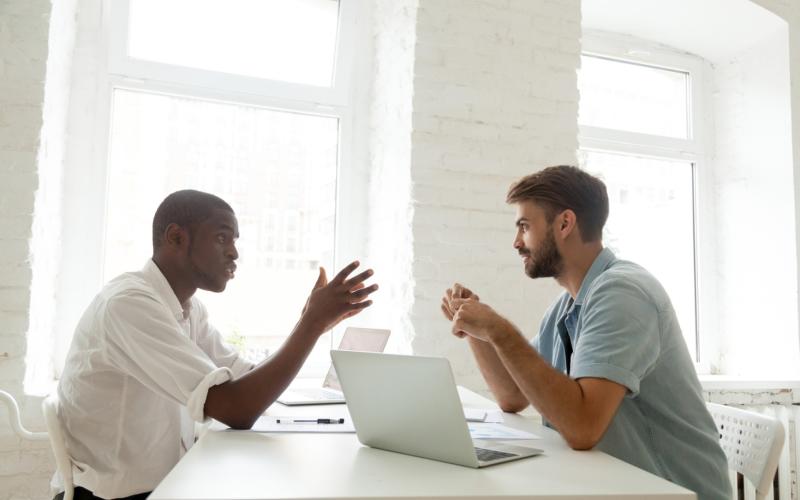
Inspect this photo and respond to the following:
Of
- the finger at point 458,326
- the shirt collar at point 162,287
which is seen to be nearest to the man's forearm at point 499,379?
the finger at point 458,326

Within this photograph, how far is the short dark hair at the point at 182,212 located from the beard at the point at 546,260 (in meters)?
0.83

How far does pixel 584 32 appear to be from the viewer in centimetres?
350

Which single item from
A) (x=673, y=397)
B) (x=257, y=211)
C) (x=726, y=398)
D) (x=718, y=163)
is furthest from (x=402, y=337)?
(x=718, y=163)

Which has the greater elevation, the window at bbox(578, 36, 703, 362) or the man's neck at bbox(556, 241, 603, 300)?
the window at bbox(578, 36, 703, 362)

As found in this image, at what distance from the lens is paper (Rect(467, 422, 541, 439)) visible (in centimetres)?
140

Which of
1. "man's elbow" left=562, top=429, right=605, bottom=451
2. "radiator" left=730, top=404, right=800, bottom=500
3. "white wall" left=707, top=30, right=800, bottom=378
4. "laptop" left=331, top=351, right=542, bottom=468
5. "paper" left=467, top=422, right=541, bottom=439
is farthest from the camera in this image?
"white wall" left=707, top=30, right=800, bottom=378

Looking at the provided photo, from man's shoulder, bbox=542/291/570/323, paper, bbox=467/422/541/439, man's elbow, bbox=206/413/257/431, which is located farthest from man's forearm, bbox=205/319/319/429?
man's shoulder, bbox=542/291/570/323

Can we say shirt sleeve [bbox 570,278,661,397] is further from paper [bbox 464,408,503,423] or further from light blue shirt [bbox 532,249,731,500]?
paper [bbox 464,408,503,423]

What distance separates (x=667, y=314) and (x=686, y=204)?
8.22ft

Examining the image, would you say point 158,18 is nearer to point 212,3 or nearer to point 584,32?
point 212,3

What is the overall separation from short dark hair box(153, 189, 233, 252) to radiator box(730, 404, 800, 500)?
8.44ft

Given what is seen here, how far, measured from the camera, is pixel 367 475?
109cm

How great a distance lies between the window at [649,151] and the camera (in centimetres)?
352

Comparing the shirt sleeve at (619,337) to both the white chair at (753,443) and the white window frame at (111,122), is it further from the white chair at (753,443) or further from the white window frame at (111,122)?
the white window frame at (111,122)
